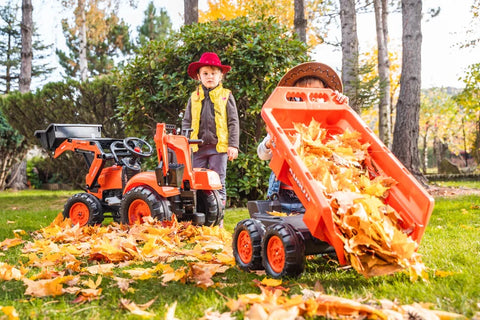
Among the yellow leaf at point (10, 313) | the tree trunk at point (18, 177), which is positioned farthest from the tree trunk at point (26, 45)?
the yellow leaf at point (10, 313)

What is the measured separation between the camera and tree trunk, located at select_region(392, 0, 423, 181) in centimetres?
911

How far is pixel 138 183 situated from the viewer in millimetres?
4473

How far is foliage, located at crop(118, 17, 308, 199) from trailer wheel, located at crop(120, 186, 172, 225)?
85.9 inches

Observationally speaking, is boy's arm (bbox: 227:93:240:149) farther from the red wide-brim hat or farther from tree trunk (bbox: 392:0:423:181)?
tree trunk (bbox: 392:0:423:181)

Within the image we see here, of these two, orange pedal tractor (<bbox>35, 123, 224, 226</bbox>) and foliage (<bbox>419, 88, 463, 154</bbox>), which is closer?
orange pedal tractor (<bbox>35, 123, 224, 226</bbox>)

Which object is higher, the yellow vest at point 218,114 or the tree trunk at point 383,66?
the tree trunk at point 383,66

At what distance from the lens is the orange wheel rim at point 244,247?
2895 millimetres

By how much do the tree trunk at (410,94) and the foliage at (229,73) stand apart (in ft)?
11.4

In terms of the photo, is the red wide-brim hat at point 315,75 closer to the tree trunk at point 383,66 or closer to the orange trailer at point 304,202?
the orange trailer at point 304,202

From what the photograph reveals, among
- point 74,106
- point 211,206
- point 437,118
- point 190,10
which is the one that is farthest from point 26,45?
point 437,118

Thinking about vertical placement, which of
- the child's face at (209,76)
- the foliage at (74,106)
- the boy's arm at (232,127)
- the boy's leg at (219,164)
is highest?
the foliage at (74,106)

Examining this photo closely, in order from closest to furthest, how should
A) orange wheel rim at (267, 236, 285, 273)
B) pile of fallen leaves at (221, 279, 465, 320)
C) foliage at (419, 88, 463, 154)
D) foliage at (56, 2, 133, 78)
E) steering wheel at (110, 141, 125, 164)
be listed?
pile of fallen leaves at (221, 279, 465, 320) < orange wheel rim at (267, 236, 285, 273) < steering wheel at (110, 141, 125, 164) < foliage at (56, 2, 133, 78) < foliage at (419, 88, 463, 154)

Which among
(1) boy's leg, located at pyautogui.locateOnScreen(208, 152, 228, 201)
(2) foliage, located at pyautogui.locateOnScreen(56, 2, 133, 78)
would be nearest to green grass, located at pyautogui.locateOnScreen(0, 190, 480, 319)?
(1) boy's leg, located at pyautogui.locateOnScreen(208, 152, 228, 201)

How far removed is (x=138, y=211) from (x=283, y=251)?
2224 millimetres
